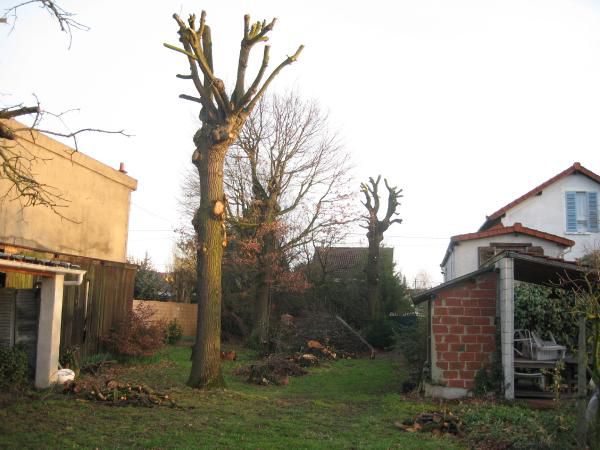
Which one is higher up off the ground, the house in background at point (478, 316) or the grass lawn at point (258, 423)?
the house in background at point (478, 316)

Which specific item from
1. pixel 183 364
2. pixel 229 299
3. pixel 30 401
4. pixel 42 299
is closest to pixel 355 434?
pixel 30 401

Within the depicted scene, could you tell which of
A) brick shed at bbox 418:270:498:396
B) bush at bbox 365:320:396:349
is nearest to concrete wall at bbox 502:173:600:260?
bush at bbox 365:320:396:349

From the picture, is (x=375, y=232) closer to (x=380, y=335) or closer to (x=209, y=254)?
(x=380, y=335)

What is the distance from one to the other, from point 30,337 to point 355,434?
6700mm

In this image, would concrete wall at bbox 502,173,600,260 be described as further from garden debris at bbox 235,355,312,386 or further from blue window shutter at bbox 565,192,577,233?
garden debris at bbox 235,355,312,386

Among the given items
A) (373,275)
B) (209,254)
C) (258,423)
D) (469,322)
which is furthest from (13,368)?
(373,275)

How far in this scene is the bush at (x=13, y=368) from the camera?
411 inches

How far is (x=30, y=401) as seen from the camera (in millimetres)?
9523

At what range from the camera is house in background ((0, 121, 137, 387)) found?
11.3 metres

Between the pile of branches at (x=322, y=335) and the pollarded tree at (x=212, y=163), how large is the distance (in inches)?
382

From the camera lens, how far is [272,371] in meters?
16.1

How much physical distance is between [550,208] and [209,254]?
61.5ft

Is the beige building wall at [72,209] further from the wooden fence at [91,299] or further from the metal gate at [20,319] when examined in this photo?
the metal gate at [20,319]

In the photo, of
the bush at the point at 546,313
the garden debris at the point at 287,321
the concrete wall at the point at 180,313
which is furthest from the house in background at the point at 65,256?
the bush at the point at 546,313
